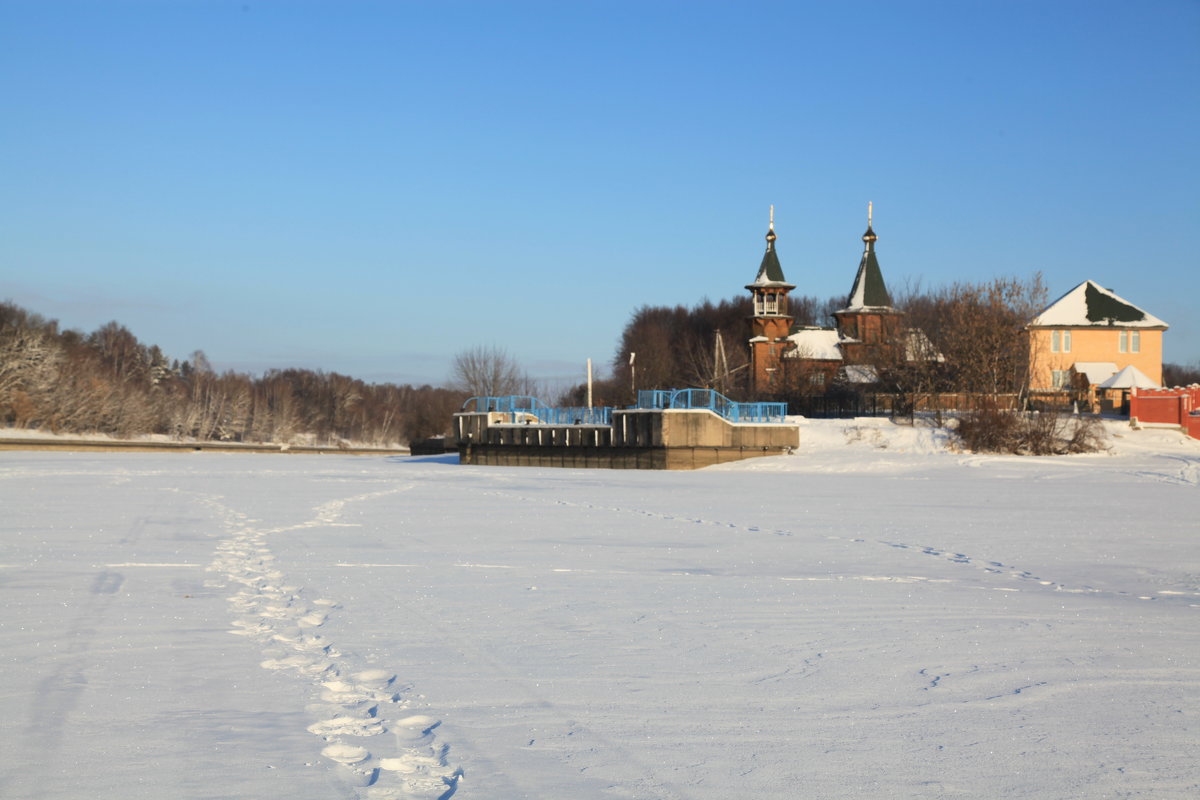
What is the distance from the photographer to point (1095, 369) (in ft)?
198

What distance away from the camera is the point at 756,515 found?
59.3ft

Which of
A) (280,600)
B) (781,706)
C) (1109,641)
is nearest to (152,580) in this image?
(280,600)

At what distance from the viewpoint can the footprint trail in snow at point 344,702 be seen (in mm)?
4742

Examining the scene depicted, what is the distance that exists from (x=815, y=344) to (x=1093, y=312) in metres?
16.7

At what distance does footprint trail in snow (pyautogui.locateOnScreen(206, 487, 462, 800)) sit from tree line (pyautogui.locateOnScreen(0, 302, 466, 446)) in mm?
65541

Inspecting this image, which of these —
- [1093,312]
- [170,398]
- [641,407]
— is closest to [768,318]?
[1093,312]

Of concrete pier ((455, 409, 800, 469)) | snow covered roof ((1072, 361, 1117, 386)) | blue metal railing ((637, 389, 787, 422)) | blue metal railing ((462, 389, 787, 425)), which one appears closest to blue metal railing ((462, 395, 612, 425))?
blue metal railing ((462, 389, 787, 425))

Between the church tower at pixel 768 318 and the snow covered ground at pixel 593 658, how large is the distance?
5098cm

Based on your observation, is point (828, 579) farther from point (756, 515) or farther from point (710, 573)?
point (756, 515)

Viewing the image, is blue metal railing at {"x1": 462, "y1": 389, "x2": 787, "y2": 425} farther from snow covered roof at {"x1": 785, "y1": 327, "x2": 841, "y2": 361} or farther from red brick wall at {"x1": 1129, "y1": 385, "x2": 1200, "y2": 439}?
snow covered roof at {"x1": 785, "y1": 327, "x2": 841, "y2": 361}

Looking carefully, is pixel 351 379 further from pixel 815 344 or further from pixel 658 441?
pixel 658 441

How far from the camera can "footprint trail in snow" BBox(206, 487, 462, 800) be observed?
4.74 metres

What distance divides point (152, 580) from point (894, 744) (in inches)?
298

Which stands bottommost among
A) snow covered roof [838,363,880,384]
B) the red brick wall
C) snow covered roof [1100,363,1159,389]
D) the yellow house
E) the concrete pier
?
the concrete pier
